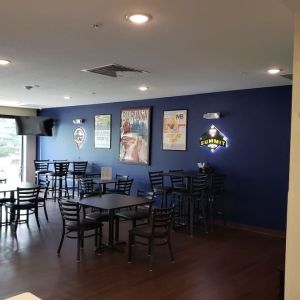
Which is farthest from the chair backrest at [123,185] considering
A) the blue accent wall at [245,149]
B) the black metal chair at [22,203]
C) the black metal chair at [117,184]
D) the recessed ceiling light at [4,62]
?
the recessed ceiling light at [4,62]

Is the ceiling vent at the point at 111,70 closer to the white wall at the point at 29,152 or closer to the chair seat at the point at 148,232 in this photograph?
the chair seat at the point at 148,232

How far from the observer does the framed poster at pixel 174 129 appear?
6.89 m

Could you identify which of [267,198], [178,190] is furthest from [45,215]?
[267,198]

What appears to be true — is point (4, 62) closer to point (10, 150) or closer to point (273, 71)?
point (273, 71)

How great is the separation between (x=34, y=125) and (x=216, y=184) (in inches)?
238

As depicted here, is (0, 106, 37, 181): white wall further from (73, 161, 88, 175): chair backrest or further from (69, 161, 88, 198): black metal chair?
(73, 161, 88, 175): chair backrest

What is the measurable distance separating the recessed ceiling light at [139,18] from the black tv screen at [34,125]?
Answer: 7.65 meters

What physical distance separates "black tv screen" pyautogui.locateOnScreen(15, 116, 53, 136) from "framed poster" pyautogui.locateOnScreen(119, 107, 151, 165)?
2.90 metres

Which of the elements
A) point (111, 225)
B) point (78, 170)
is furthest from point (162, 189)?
point (78, 170)

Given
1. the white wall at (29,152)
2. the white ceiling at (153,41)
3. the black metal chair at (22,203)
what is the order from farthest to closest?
the white wall at (29,152) → the black metal chair at (22,203) → the white ceiling at (153,41)

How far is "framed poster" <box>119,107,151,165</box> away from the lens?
7.54 meters

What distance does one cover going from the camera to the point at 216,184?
6086 millimetres

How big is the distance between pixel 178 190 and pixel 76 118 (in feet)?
14.4

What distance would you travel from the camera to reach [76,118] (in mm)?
9250
